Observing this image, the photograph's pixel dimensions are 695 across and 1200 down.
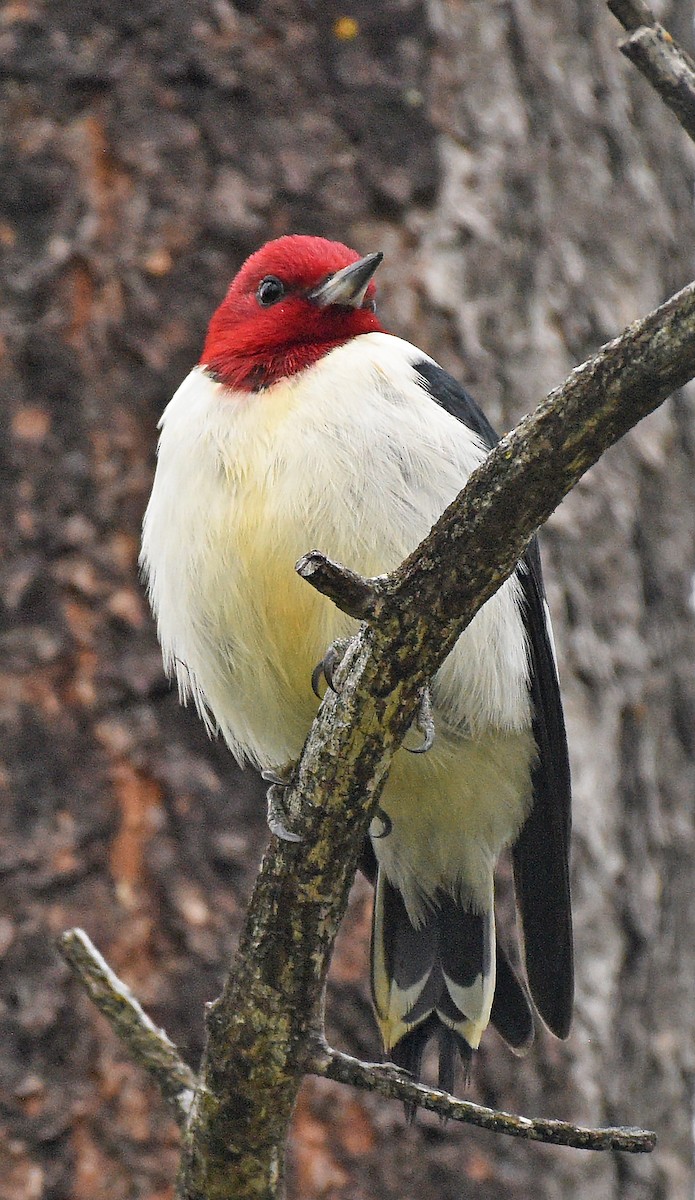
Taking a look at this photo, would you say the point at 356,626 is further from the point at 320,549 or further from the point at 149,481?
the point at 149,481

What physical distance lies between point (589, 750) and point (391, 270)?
1.48 metres

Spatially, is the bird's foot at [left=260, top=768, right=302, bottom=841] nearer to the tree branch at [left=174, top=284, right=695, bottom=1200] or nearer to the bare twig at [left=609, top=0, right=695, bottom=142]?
the tree branch at [left=174, top=284, right=695, bottom=1200]

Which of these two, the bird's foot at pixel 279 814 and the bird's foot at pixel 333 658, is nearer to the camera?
the bird's foot at pixel 279 814

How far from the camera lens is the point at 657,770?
416 centimetres

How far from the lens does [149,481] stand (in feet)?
12.6

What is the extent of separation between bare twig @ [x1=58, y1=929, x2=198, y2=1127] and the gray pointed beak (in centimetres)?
162

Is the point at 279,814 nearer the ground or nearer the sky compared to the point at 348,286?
nearer the ground

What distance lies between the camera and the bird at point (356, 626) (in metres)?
2.95

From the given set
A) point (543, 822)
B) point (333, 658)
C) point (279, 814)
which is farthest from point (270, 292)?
point (279, 814)

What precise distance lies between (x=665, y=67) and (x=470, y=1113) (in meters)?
1.64

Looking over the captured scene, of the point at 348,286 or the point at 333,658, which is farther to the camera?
the point at 348,286

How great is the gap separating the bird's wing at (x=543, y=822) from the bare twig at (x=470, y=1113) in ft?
2.72

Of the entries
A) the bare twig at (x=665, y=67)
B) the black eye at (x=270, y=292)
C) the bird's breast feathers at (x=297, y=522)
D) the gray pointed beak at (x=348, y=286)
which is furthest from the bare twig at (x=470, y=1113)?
the black eye at (x=270, y=292)

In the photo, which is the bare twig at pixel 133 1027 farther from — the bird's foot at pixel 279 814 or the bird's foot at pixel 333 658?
the bird's foot at pixel 333 658
